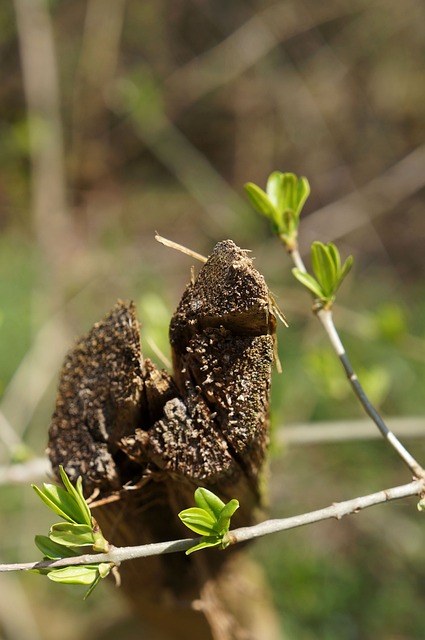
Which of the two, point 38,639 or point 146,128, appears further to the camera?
point 146,128

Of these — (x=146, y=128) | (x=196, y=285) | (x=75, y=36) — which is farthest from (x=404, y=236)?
(x=196, y=285)

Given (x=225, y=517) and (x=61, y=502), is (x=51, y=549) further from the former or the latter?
(x=225, y=517)

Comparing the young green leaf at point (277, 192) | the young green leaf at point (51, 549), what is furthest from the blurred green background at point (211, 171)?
the young green leaf at point (51, 549)

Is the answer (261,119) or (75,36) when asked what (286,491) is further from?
(75,36)

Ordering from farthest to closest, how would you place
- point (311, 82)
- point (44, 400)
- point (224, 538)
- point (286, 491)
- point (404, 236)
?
point (311, 82) < point (404, 236) < point (44, 400) < point (286, 491) < point (224, 538)

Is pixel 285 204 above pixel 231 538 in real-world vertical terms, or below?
above

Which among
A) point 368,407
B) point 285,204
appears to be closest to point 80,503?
point 368,407

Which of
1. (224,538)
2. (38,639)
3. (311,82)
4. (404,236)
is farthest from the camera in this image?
(311,82)

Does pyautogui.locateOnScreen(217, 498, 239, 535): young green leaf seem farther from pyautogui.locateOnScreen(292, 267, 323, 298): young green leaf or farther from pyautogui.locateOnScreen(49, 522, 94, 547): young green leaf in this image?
pyautogui.locateOnScreen(292, 267, 323, 298): young green leaf
